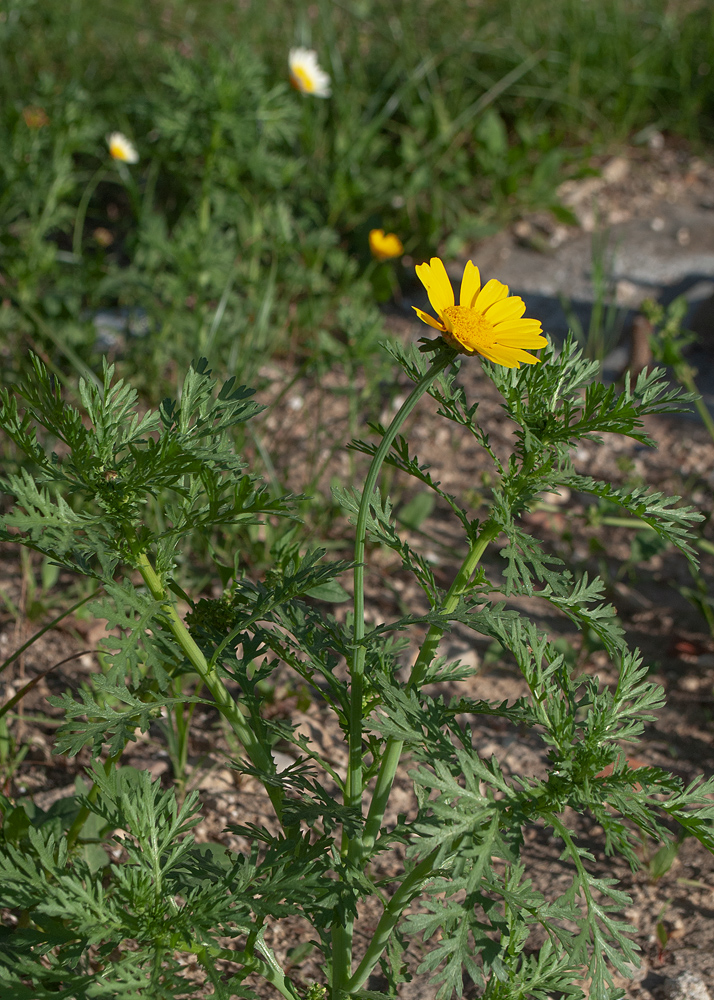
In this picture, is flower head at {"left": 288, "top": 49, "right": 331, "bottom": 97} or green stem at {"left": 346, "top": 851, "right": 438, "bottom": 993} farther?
flower head at {"left": 288, "top": 49, "right": 331, "bottom": 97}

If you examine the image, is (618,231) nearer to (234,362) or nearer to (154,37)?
(234,362)

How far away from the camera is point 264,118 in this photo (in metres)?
2.81

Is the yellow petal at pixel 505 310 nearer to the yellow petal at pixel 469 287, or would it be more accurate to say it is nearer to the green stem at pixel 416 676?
the yellow petal at pixel 469 287

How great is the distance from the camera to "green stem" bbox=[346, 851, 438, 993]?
1.18 meters

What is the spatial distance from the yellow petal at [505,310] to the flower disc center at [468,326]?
0.09 feet

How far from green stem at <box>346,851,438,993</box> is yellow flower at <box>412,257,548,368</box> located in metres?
0.67

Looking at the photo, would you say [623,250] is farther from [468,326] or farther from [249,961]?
[249,961]

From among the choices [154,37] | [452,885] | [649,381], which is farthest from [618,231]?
[452,885]

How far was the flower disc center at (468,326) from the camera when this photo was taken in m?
1.08

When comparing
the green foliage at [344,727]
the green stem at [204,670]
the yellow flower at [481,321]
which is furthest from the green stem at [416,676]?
the yellow flower at [481,321]

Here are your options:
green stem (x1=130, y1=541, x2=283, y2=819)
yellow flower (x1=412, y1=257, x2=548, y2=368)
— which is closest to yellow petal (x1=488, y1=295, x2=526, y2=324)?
yellow flower (x1=412, y1=257, x2=548, y2=368)

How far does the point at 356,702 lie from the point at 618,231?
3.27 metres

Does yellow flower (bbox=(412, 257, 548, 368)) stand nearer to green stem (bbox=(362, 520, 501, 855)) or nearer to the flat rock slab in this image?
green stem (bbox=(362, 520, 501, 855))

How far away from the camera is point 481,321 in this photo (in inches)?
46.4
